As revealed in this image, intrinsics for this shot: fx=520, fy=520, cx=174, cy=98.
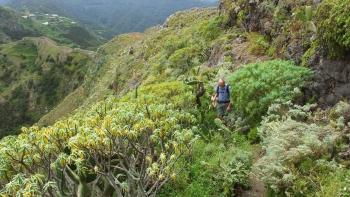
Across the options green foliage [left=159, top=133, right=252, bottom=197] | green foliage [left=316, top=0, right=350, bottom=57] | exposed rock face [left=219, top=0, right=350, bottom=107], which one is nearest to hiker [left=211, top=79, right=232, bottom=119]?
green foliage [left=159, top=133, right=252, bottom=197]

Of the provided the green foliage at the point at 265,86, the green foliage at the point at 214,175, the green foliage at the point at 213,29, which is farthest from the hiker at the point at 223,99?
the green foliage at the point at 213,29

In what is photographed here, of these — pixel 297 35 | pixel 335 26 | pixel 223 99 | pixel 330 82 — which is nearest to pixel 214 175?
pixel 223 99

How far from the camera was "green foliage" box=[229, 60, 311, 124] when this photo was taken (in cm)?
1997

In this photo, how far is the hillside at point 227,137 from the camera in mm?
14016

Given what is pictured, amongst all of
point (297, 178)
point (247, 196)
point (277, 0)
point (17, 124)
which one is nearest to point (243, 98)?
point (247, 196)

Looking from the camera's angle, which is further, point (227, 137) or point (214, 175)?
point (227, 137)

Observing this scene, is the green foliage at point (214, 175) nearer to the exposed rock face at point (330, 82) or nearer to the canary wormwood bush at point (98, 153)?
the canary wormwood bush at point (98, 153)

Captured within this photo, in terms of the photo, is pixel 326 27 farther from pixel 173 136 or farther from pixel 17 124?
pixel 17 124

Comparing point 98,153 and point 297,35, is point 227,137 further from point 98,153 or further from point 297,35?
point 98,153

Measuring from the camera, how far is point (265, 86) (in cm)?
2020

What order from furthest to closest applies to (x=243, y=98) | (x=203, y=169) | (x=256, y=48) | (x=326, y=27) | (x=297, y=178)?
(x=256, y=48), (x=243, y=98), (x=326, y=27), (x=203, y=169), (x=297, y=178)

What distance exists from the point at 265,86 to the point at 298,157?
578 cm

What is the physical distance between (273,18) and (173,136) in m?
15.6

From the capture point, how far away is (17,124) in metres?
191
